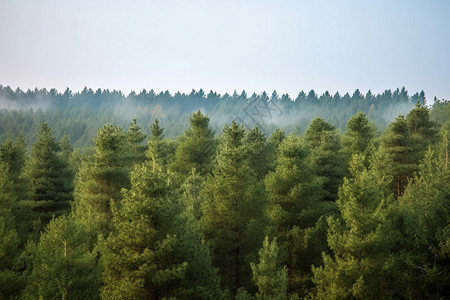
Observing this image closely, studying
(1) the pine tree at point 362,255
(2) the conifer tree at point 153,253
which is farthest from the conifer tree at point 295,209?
(2) the conifer tree at point 153,253

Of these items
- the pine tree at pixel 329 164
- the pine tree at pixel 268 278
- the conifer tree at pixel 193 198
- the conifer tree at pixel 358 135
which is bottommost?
the pine tree at pixel 268 278

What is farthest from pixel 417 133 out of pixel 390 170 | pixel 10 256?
pixel 10 256

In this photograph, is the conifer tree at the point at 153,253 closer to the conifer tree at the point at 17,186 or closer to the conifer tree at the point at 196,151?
the conifer tree at the point at 17,186

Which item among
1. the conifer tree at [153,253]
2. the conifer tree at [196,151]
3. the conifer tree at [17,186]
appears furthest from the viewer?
the conifer tree at [196,151]

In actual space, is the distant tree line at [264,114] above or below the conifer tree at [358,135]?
above

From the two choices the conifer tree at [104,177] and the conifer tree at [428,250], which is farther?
the conifer tree at [104,177]

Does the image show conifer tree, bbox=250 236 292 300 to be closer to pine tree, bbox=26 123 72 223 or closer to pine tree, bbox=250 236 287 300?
pine tree, bbox=250 236 287 300

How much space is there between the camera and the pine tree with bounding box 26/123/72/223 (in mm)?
25156

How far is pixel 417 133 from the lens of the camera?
32.9 m

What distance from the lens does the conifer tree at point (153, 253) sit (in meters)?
12.7

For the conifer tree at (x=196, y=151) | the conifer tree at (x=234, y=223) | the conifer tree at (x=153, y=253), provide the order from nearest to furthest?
1. the conifer tree at (x=153, y=253)
2. the conifer tree at (x=234, y=223)
3. the conifer tree at (x=196, y=151)

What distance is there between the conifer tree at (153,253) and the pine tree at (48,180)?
1394cm

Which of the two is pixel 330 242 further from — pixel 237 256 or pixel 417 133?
pixel 417 133

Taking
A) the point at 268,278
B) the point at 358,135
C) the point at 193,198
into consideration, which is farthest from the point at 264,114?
the point at 268,278
